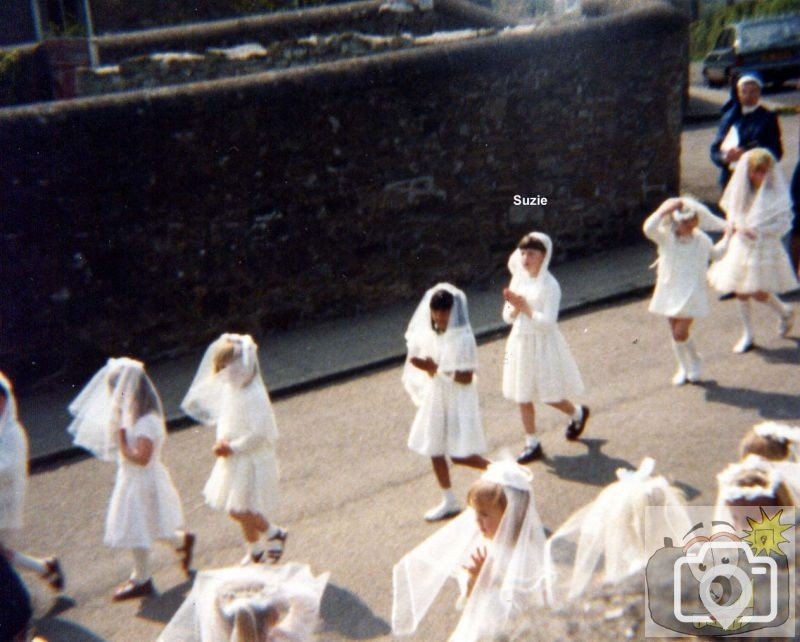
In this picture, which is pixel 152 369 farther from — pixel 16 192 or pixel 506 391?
pixel 506 391

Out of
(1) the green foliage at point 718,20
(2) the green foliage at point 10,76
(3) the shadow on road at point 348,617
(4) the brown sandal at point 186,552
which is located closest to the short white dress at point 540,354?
(3) the shadow on road at point 348,617

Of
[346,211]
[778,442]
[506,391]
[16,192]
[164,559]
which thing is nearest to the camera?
[778,442]

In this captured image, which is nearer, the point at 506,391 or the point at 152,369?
the point at 506,391

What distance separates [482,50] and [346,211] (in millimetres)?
2310

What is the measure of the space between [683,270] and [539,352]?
1.75m

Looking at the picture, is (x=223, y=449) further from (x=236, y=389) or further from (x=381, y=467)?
(x=381, y=467)

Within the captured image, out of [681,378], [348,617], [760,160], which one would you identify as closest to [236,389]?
[348,617]

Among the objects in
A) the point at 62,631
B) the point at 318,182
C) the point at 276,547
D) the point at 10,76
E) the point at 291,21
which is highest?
the point at 291,21

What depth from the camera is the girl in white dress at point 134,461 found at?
6582 millimetres

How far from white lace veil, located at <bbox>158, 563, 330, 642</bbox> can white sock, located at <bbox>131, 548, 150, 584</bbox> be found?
2253 millimetres

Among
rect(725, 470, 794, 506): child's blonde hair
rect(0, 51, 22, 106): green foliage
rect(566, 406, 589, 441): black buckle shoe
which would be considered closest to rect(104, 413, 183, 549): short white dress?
rect(566, 406, 589, 441): black buckle shoe

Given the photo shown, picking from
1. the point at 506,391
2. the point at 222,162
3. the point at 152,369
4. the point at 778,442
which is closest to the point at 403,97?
the point at 222,162

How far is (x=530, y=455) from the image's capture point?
7.86 meters

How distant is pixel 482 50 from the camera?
11961 mm
